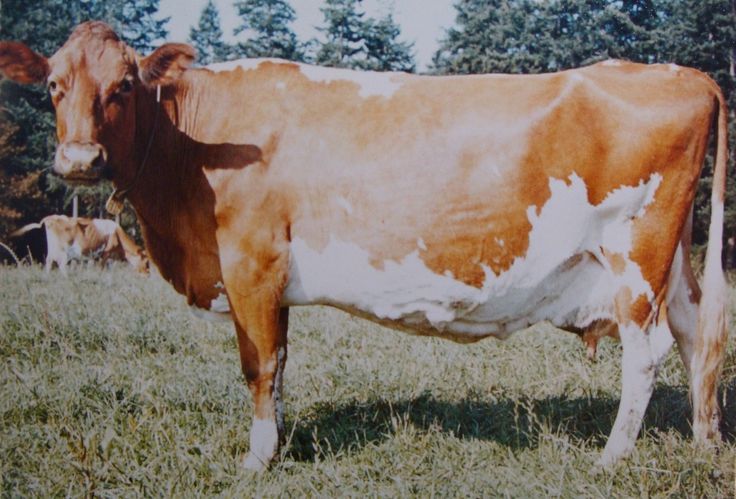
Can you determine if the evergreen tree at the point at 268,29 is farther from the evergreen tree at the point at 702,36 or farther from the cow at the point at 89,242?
the cow at the point at 89,242

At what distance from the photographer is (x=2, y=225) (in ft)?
17.4

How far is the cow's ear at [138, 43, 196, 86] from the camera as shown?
11.0 ft

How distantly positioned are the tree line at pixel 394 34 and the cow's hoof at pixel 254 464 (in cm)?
240

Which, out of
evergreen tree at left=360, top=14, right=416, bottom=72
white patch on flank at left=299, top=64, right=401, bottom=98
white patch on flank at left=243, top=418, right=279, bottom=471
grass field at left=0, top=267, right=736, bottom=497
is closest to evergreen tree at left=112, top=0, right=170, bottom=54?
white patch on flank at left=299, top=64, right=401, bottom=98

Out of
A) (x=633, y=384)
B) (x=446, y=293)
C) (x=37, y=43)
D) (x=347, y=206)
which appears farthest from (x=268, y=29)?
(x=633, y=384)

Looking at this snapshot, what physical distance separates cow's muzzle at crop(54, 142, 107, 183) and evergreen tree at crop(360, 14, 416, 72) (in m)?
1.95

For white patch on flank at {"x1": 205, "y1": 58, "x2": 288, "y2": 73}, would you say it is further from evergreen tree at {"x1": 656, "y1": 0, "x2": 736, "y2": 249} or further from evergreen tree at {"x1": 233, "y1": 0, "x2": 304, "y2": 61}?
evergreen tree at {"x1": 656, "y1": 0, "x2": 736, "y2": 249}

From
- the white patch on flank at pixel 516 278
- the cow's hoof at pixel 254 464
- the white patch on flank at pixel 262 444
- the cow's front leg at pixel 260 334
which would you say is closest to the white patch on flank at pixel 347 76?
the white patch on flank at pixel 516 278

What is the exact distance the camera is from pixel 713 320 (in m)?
3.51

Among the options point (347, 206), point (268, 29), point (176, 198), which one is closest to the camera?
point (347, 206)

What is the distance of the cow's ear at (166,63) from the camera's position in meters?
3.35

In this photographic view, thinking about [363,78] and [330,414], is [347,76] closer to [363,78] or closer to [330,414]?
[363,78]

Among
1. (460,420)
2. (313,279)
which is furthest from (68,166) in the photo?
(460,420)

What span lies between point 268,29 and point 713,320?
10.8ft
